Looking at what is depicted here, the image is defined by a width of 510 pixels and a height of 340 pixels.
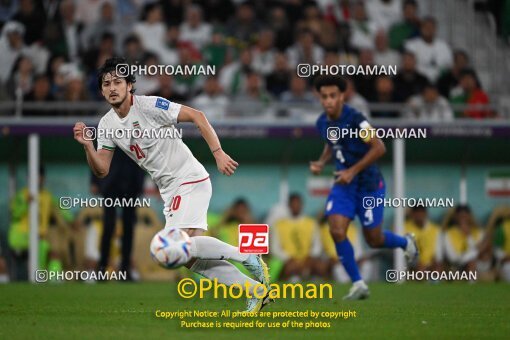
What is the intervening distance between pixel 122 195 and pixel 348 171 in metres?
5.53

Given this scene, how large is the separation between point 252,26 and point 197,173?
33.9ft

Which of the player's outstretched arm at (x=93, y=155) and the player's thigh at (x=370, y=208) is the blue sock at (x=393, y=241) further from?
the player's outstretched arm at (x=93, y=155)

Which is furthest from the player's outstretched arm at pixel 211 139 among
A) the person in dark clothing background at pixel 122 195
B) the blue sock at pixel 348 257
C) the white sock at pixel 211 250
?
the person in dark clothing background at pixel 122 195

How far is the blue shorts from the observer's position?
12.5m

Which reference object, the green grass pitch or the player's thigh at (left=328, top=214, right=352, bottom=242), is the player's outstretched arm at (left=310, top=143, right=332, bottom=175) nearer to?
the player's thigh at (left=328, top=214, right=352, bottom=242)

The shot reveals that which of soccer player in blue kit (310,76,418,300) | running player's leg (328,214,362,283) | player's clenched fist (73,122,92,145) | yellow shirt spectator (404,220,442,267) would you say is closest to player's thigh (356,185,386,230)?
soccer player in blue kit (310,76,418,300)

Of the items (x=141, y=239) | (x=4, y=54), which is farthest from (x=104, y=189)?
(x=4, y=54)

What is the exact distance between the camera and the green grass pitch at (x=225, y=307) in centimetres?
866

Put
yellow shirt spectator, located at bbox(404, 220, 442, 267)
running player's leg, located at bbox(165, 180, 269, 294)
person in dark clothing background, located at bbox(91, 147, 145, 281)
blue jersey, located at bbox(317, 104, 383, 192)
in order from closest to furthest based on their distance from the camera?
1. running player's leg, located at bbox(165, 180, 269, 294)
2. blue jersey, located at bbox(317, 104, 383, 192)
3. person in dark clothing background, located at bbox(91, 147, 145, 281)
4. yellow shirt spectator, located at bbox(404, 220, 442, 267)

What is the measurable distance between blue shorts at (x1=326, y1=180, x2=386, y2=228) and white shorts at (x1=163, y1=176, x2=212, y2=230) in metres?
2.88

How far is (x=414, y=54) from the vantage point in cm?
1930

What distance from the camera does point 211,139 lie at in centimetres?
955

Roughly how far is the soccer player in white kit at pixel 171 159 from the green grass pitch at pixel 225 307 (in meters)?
0.70

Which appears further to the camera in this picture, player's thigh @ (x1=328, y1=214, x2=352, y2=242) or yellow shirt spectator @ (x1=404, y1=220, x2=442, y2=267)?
yellow shirt spectator @ (x1=404, y1=220, x2=442, y2=267)
